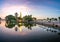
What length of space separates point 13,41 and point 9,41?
20cm

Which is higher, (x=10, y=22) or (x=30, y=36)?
(x=10, y=22)

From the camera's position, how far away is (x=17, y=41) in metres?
6.03

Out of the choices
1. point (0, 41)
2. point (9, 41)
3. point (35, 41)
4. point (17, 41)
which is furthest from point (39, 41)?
point (0, 41)

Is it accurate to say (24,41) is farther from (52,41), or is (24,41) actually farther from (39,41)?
(52,41)

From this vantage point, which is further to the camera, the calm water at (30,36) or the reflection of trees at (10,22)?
the reflection of trees at (10,22)

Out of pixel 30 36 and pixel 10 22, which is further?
pixel 10 22

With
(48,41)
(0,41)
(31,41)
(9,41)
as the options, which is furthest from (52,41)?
(0,41)

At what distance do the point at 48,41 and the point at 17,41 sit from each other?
1.61m

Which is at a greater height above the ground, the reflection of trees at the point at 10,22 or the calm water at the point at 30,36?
A: the reflection of trees at the point at 10,22

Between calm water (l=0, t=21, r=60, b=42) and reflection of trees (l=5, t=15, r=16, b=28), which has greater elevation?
reflection of trees (l=5, t=15, r=16, b=28)

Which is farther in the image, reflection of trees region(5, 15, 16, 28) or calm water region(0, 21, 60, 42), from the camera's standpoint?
reflection of trees region(5, 15, 16, 28)

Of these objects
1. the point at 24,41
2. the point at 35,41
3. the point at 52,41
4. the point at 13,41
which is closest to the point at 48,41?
the point at 52,41

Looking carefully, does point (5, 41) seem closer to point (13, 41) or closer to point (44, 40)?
point (13, 41)

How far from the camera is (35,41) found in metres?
6.04
